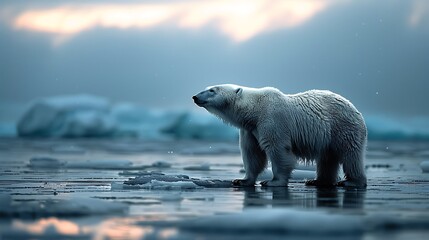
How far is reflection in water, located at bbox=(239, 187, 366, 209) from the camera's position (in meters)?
7.68

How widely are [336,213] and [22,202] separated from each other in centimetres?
275

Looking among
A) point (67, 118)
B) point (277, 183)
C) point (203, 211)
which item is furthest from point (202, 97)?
point (67, 118)

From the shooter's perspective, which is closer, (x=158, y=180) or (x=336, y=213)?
(x=336, y=213)

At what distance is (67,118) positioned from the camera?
1895 inches

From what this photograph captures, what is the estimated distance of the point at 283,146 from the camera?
10445 mm

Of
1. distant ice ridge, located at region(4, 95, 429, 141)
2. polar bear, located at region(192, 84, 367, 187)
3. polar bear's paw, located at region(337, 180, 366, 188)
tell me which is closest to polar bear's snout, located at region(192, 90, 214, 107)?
polar bear, located at region(192, 84, 367, 187)

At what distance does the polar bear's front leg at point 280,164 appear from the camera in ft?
34.1

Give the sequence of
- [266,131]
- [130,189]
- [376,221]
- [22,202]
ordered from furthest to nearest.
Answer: [266,131] → [130,189] → [22,202] → [376,221]

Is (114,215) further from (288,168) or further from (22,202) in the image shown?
(288,168)

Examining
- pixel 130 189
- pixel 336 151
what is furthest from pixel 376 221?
pixel 336 151

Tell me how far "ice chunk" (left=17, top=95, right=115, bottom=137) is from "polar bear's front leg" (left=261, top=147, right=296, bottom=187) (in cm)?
3738

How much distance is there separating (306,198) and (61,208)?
2.67 m

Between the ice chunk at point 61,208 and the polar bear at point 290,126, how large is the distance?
3.68 m

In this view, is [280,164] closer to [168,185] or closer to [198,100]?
[198,100]
